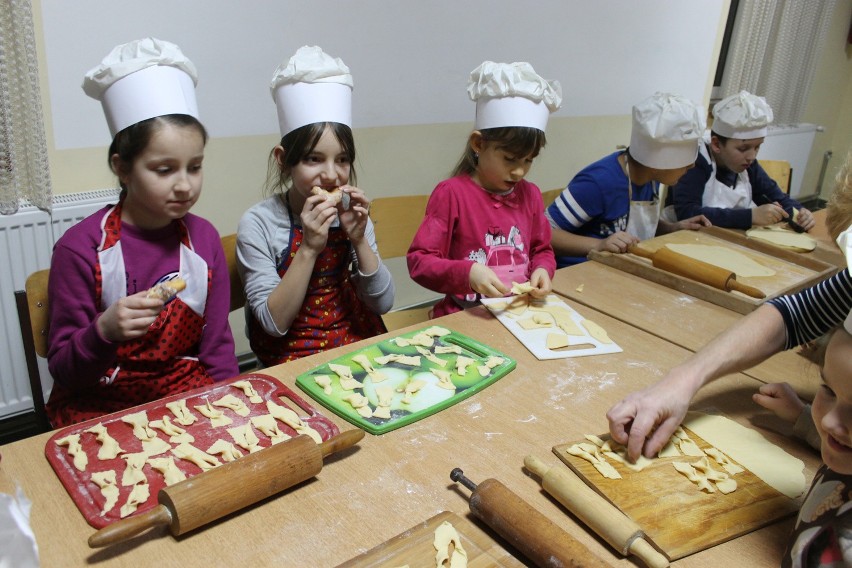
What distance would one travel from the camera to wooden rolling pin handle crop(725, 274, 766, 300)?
187 cm

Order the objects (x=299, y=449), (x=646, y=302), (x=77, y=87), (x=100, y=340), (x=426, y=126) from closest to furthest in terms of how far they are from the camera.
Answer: (x=299, y=449), (x=100, y=340), (x=646, y=302), (x=77, y=87), (x=426, y=126)

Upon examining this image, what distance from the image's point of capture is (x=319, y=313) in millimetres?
1801

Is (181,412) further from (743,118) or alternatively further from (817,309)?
(743,118)

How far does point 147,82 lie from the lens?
1.38 m

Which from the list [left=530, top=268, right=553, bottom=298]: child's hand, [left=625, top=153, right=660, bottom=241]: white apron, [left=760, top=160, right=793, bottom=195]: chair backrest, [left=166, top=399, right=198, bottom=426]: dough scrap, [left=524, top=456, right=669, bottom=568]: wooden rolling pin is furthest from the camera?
[left=760, top=160, right=793, bottom=195]: chair backrest

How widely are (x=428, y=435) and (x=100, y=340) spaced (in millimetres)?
697

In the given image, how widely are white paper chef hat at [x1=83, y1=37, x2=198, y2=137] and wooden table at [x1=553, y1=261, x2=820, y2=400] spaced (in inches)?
46.6

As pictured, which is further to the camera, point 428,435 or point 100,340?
point 100,340

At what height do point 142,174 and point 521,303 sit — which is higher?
point 142,174

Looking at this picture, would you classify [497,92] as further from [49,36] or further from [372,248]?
[49,36]

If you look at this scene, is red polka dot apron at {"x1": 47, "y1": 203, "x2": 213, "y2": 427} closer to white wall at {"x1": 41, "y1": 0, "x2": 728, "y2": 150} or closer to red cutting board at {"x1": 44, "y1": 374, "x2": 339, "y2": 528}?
red cutting board at {"x1": 44, "y1": 374, "x2": 339, "y2": 528}

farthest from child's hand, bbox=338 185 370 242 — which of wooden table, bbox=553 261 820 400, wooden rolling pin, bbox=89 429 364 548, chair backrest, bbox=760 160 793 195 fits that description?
chair backrest, bbox=760 160 793 195

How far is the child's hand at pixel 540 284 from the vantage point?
1.73 metres

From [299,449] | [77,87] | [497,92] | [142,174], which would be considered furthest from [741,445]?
[77,87]
